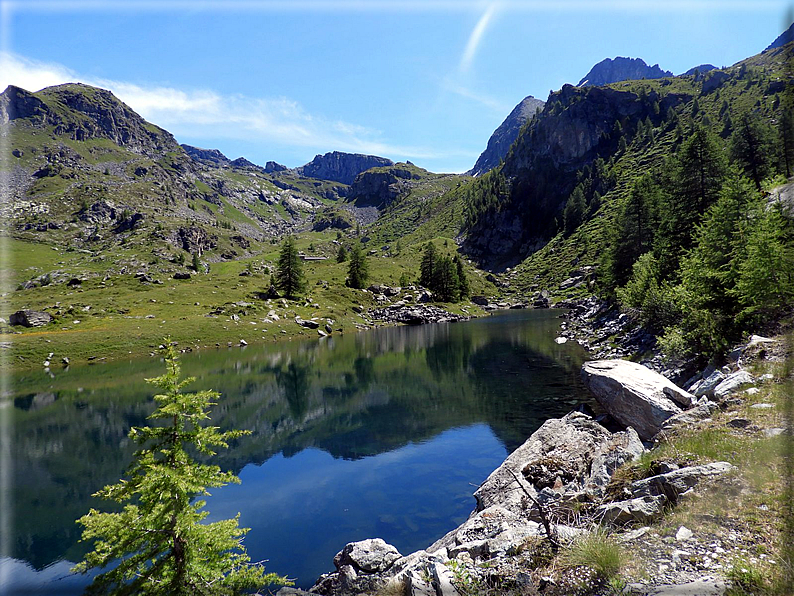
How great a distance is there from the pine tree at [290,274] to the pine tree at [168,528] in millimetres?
104373

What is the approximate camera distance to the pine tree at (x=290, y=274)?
364 feet

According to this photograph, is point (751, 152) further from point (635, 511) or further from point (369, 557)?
point (369, 557)

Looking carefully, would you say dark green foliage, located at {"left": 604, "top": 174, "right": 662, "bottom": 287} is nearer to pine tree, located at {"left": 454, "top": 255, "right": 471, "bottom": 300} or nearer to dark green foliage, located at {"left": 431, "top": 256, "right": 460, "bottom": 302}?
dark green foliage, located at {"left": 431, "top": 256, "right": 460, "bottom": 302}

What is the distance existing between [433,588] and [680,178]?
71069 mm

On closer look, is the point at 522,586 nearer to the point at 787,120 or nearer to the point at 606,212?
the point at 787,120

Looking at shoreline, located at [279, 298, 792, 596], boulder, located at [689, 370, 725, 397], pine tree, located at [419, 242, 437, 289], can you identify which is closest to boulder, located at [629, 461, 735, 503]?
shoreline, located at [279, 298, 792, 596]

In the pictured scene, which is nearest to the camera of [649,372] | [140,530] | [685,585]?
[685,585]

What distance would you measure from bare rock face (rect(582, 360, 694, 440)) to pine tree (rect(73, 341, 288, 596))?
62.0 ft

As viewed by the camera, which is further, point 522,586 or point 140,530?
point 140,530

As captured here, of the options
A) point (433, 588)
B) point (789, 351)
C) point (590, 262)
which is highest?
point (590, 262)

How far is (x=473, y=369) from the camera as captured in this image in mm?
50094

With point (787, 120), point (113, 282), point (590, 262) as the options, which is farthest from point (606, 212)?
point (113, 282)

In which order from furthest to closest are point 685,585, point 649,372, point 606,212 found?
point 606,212 → point 649,372 → point 685,585

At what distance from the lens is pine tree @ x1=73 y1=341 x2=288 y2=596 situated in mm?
9320
